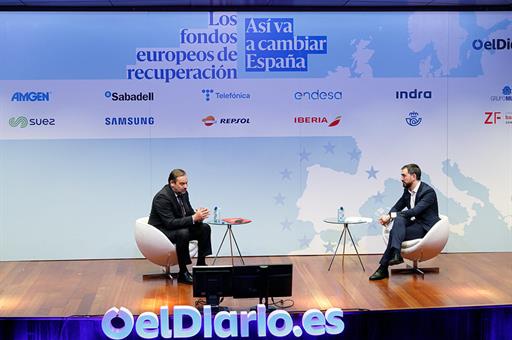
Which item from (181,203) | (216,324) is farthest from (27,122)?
(216,324)

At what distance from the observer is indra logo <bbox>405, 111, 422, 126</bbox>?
819 cm

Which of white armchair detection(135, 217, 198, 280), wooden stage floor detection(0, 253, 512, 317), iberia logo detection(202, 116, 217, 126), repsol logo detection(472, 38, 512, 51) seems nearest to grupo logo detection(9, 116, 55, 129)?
wooden stage floor detection(0, 253, 512, 317)

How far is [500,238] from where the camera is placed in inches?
330

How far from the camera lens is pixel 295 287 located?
655 cm

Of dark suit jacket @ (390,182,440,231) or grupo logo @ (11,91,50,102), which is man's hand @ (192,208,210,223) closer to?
dark suit jacket @ (390,182,440,231)

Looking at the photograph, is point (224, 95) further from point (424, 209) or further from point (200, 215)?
point (424, 209)

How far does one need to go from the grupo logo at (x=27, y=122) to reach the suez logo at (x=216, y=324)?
140 inches

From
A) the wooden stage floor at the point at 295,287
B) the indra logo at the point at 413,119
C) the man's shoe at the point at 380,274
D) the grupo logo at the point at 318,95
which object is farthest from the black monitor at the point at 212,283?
the indra logo at the point at 413,119

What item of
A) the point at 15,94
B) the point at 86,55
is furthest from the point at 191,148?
the point at 15,94

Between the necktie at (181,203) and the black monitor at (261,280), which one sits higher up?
the necktie at (181,203)

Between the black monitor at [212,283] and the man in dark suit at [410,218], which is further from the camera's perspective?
the man in dark suit at [410,218]

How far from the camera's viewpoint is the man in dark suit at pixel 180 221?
6672mm

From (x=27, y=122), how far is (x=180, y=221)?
97.1 inches

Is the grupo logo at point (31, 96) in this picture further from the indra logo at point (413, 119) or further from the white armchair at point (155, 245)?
the indra logo at point (413, 119)
